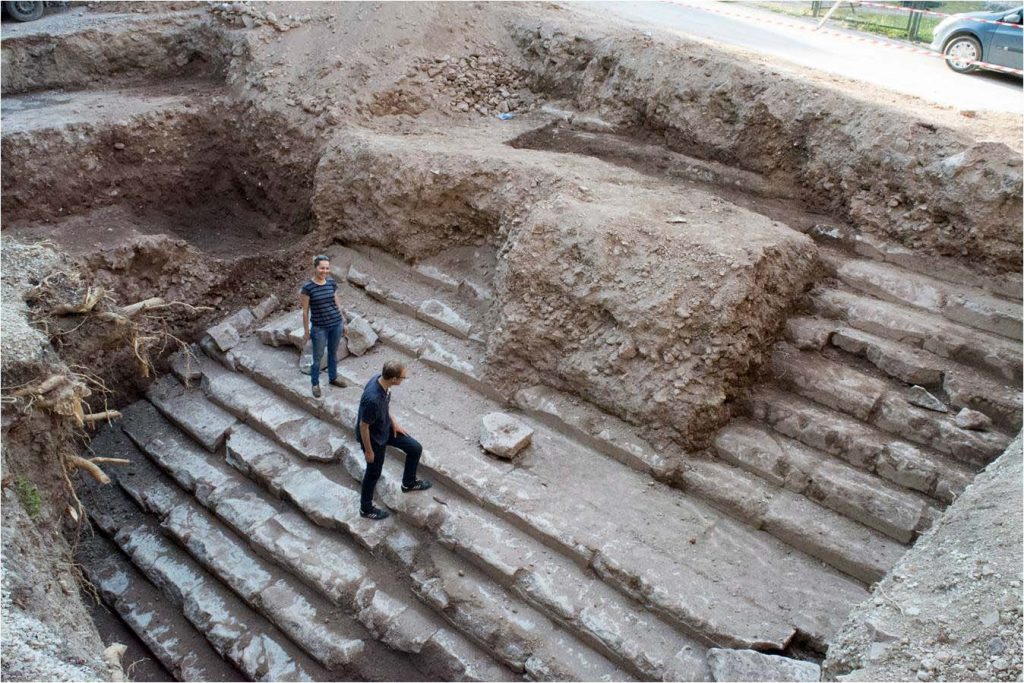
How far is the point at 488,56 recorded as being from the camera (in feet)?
31.6

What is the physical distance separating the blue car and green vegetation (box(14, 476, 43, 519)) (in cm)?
1020

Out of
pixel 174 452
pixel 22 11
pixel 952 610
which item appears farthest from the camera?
pixel 22 11

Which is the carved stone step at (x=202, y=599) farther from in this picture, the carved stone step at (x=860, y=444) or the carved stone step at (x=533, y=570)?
the carved stone step at (x=860, y=444)

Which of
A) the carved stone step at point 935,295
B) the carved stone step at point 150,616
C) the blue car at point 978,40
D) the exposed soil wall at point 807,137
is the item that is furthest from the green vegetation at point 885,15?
the carved stone step at point 150,616

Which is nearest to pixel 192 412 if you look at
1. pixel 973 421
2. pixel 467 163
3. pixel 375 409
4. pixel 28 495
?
pixel 28 495

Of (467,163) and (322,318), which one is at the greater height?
(467,163)

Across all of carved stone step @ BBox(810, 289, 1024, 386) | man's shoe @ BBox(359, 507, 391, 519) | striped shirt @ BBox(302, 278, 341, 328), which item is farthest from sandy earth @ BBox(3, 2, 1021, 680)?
man's shoe @ BBox(359, 507, 391, 519)

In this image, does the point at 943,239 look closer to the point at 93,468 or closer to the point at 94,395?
the point at 93,468

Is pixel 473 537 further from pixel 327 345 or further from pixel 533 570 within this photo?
pixel 327 345

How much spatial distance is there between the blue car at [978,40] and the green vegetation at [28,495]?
10.2 metres

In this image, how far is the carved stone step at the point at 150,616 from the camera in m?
5.82

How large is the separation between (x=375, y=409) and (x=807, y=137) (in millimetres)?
5138

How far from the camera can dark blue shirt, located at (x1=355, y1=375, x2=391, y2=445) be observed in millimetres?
5184

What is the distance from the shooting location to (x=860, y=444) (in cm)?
566
